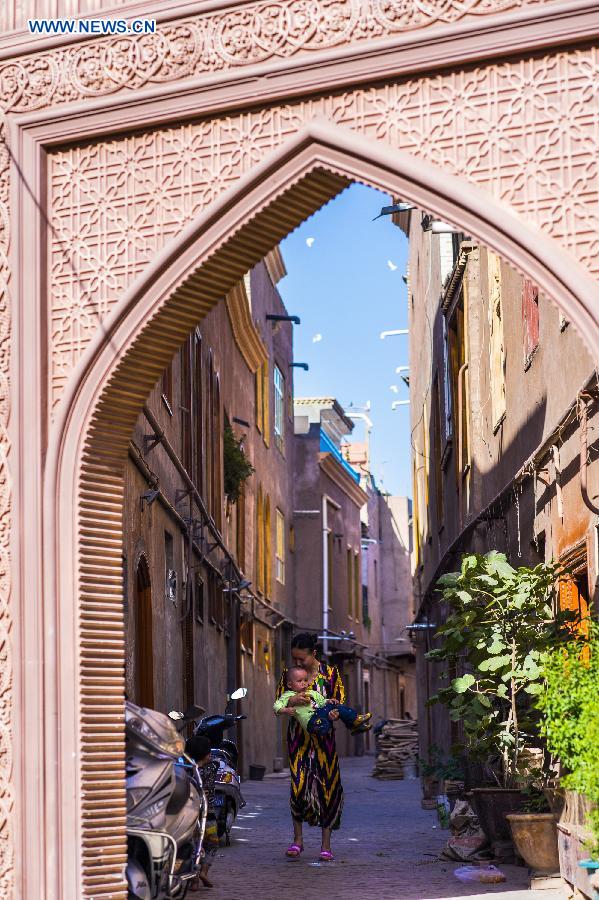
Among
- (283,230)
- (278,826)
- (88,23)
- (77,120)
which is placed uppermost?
(88,23)

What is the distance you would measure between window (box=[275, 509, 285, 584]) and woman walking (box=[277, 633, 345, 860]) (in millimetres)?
23643

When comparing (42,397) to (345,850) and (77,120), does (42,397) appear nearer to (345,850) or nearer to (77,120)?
(77,120)

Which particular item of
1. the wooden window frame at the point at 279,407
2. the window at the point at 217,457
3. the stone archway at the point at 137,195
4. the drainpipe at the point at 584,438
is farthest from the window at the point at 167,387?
the wooden window frame at the point at 279,407

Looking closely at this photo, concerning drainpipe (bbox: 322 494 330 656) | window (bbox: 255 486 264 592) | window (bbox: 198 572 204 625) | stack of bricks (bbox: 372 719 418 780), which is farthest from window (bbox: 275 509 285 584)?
window (bbox: 198 572 204 625)

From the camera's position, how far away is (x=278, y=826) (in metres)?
14.4

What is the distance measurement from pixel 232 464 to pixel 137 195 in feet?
56.4

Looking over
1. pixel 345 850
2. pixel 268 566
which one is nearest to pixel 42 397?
pixel 345 850

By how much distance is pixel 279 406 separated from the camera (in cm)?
3541

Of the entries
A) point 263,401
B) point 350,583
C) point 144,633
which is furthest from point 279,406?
point 144,633

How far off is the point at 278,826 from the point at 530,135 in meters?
9.53

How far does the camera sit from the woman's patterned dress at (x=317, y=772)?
10.6m

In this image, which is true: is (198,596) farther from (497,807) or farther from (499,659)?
(497,807)

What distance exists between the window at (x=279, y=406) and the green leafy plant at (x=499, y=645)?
78.2 feet

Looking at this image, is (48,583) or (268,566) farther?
(268,566)
